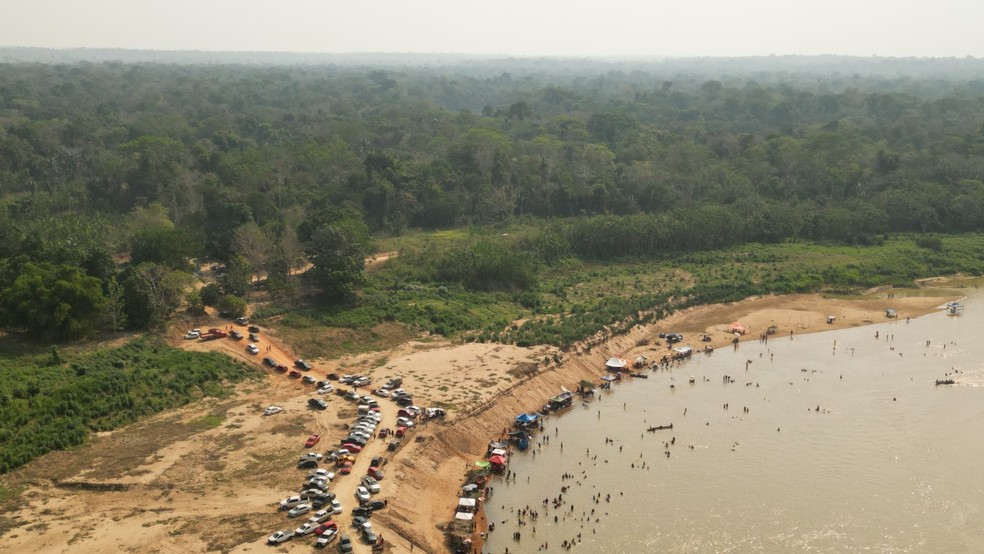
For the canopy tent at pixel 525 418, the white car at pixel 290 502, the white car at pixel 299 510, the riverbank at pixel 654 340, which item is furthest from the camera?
the canopy tent at pixel 525 418

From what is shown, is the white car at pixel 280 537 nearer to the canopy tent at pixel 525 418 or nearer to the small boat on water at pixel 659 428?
the canopy tent at pixel 525 418

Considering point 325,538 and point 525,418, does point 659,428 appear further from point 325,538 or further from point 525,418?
point 325,538

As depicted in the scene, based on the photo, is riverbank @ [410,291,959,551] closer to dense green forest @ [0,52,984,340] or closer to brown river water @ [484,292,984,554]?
brown river water @ [484,292,984,554]

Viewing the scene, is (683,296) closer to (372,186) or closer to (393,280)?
(393,280)

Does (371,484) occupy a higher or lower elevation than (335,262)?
lower

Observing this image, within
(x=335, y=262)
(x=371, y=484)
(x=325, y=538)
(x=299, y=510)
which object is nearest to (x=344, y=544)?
(x=325, y=538)

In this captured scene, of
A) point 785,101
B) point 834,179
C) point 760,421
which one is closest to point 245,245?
point 760,421

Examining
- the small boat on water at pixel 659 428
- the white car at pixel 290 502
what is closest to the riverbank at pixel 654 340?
the white car at pixel 290 502
